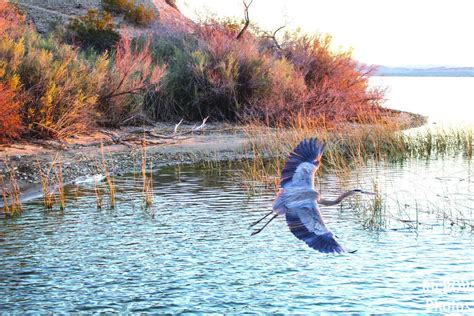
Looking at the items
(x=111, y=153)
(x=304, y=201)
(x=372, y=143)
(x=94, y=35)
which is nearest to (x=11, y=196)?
(x=111, y=153)

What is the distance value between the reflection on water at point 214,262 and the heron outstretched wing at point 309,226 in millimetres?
1712

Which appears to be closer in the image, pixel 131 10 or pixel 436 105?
pixel 131 10

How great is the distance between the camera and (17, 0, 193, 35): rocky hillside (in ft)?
108

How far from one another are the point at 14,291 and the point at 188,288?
1.82m

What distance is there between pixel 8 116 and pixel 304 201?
1093 centimetres

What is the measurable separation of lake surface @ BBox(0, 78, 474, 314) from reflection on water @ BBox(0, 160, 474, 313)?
14mm

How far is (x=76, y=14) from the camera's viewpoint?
116ft

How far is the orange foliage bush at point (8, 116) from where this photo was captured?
621 inches

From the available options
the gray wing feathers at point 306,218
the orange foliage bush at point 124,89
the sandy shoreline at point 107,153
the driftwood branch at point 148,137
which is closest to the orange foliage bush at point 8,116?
the sandy shoreline at point 107,153

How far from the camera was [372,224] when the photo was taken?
438 inches

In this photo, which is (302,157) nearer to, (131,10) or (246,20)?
(246,20)

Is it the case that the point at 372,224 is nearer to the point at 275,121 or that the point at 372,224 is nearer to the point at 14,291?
the point at 14,291

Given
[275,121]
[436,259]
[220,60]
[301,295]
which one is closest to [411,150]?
[275,121]

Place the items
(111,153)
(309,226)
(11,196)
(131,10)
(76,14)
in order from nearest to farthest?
1. (309,226)
2. (11,196)
3. (111,153)
4. (76,14)
5. (131,10)
